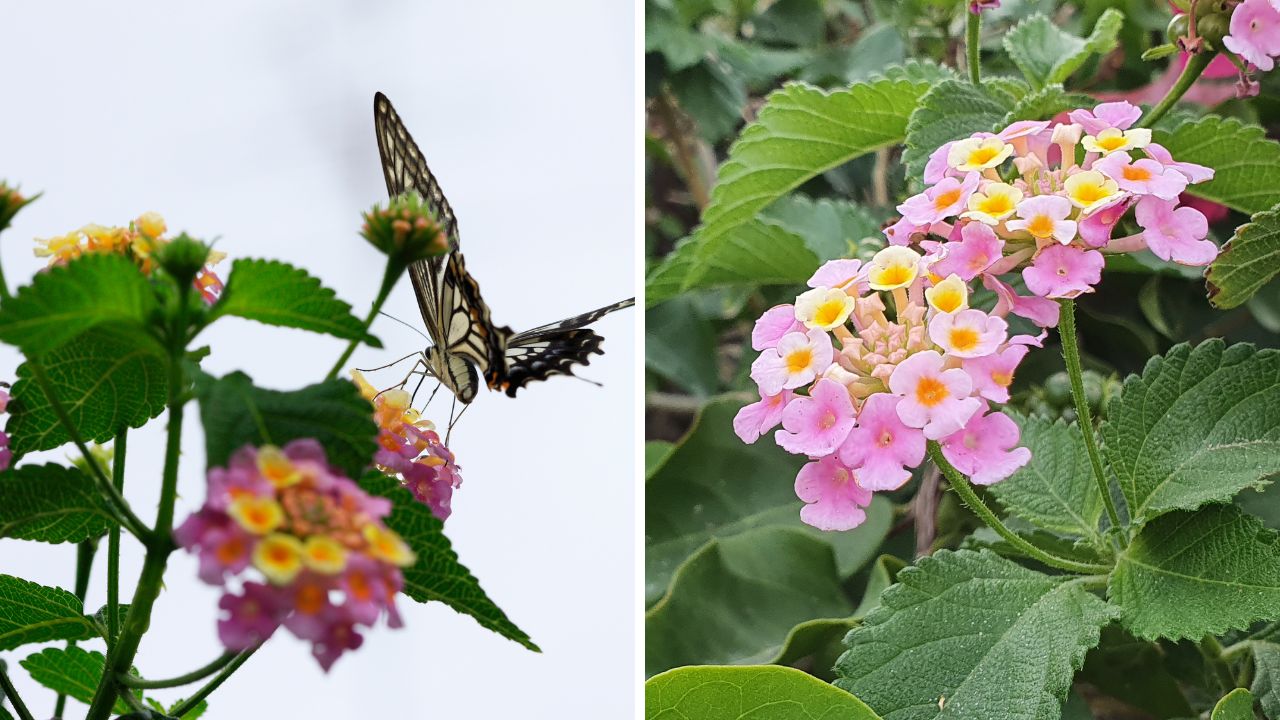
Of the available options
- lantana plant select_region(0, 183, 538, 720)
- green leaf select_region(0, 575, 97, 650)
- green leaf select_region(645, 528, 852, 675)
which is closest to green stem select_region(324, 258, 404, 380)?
lantana plant select_region(0, 183, 538, 720)

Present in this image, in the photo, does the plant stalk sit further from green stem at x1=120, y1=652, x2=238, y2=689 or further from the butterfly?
green stem at x1=120, y1=652, x2=238, y2=689

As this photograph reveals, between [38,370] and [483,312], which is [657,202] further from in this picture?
[38,370]

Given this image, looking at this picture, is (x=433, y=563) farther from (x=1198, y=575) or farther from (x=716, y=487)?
(x=716, y=487)

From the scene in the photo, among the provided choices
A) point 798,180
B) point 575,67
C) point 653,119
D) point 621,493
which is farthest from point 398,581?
point 575,67

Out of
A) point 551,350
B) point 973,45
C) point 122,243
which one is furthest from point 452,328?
point 973,45

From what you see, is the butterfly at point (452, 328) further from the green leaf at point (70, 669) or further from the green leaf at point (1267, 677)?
the green leaf at point (1267, 677)

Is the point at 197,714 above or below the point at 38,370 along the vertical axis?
below

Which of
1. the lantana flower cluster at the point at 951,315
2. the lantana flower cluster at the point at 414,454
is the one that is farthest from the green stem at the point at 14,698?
the lantana flower cluster at the point at 951,315
